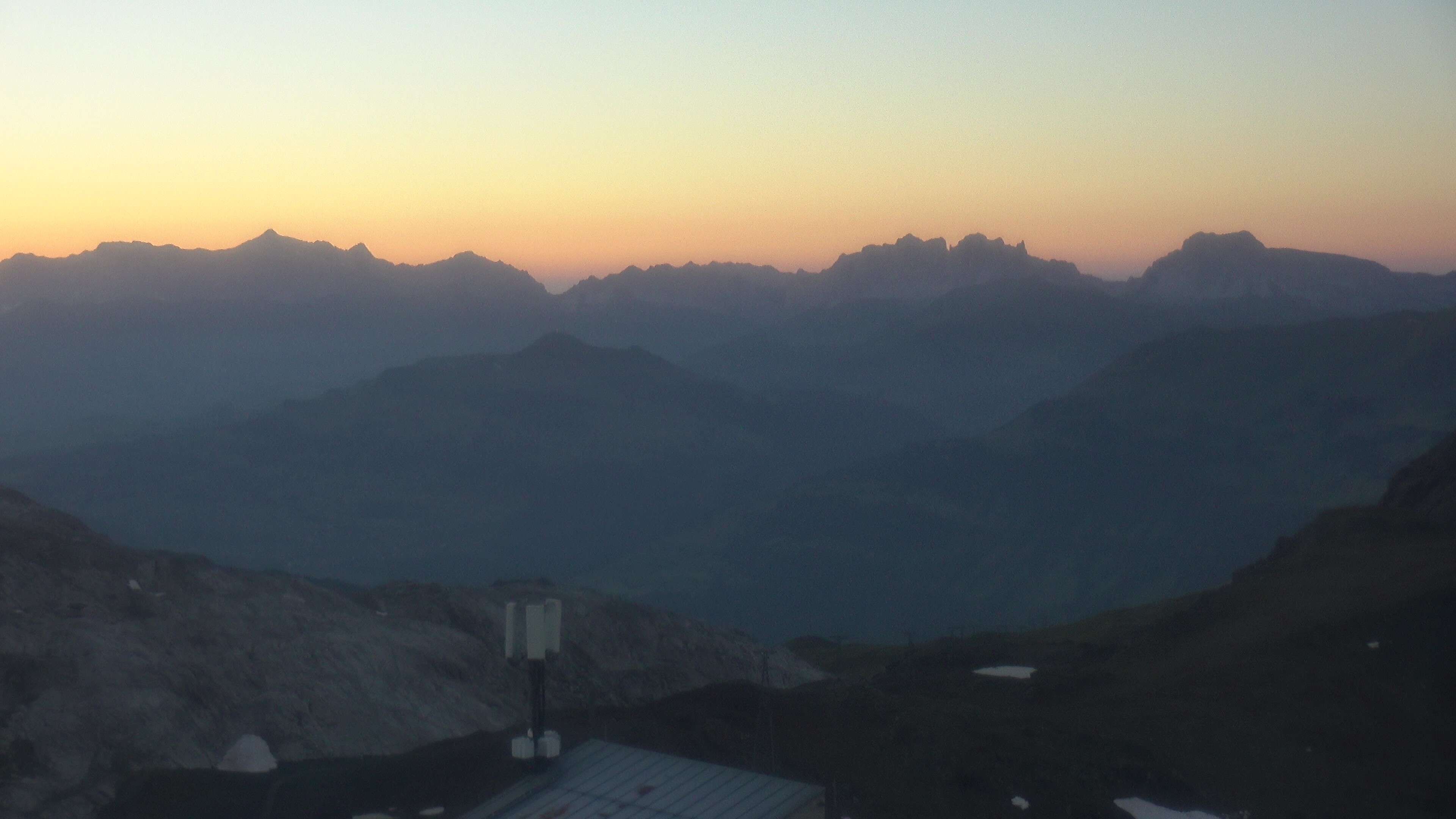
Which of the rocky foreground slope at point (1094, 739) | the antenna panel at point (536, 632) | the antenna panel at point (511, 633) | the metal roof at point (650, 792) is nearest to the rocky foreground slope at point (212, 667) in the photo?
the rocky foreground slope at point (1094, 739)

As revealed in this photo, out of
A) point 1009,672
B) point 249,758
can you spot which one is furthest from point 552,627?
point 1009,672

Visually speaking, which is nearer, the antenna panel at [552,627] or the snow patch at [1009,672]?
the antenna panel at [552,627]

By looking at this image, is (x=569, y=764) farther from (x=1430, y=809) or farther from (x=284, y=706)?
(x=1430, y=809)

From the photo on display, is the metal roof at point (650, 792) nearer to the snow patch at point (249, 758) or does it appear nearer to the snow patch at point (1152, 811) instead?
the snow patch at point (1152, 811)

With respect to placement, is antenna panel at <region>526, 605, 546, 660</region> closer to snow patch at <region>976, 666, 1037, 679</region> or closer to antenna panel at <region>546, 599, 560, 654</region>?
antenna panel at <region>546, 599, 560, 654</region>

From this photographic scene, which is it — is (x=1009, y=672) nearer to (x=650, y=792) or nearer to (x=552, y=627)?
(x=552, y=627)

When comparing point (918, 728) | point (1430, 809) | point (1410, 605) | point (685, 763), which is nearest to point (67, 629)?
point (685, 763)
